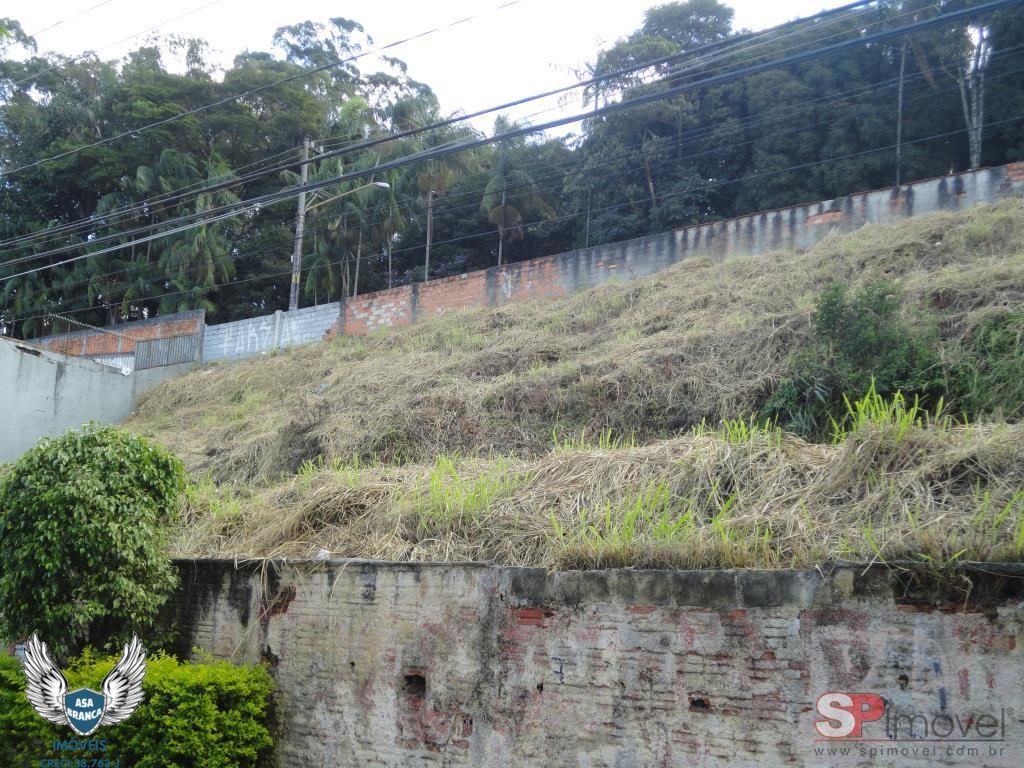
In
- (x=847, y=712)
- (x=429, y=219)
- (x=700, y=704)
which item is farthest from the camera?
(x=429, y=219)

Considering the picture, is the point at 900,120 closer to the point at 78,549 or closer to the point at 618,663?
the point at 618,663

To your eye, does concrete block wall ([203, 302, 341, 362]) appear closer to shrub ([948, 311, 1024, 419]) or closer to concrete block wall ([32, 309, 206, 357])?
concrete block wall ([32, 309, 206, 357])

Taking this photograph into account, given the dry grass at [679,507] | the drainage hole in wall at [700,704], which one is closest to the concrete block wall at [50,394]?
the dry grass at [679,507]

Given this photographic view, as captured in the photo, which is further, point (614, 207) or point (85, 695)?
point (614, 207)

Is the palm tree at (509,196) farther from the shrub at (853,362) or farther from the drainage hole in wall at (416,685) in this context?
the drainage hole in wall at (416,685)

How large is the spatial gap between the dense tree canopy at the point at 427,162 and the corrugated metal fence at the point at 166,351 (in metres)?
3.10

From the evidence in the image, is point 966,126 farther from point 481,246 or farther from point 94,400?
point 94,400

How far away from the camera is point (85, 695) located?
6.02 m

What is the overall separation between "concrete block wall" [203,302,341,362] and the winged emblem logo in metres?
13.3

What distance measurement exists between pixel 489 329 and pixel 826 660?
10706 millimetres

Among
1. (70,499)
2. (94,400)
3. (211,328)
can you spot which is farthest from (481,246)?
(70,499)

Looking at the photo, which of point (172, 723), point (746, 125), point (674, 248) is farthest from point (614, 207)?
point (172, 723)

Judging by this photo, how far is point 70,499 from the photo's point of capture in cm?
650

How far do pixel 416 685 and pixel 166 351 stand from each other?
16.2 meters
